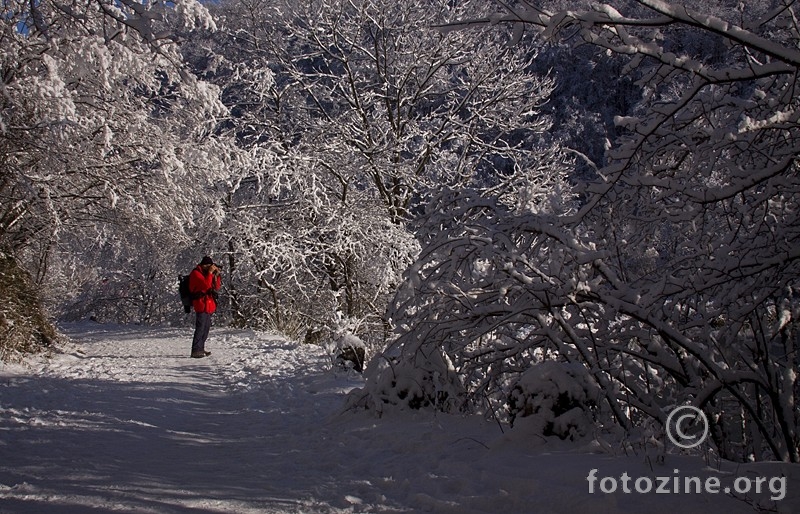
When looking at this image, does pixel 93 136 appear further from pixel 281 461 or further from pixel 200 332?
pixel 281 461

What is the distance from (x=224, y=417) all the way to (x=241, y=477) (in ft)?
6.64

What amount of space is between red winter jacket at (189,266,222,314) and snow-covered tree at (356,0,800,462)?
5.36m

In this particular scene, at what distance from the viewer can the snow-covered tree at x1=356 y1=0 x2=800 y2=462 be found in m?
3.51

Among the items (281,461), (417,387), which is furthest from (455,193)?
(281,461)

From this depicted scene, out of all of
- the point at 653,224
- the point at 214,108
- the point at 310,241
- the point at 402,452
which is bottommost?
the point at 402,452

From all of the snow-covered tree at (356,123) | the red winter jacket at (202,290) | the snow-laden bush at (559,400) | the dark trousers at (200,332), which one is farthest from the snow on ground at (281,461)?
the snow-covered tree at (356,123)

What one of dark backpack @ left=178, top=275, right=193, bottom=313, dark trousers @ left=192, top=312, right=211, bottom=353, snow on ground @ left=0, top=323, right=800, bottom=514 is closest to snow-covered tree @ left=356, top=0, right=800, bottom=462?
snow on ground @ left=0, top=323, right=800, bottom=514

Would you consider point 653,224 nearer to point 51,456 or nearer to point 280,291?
point 51,456

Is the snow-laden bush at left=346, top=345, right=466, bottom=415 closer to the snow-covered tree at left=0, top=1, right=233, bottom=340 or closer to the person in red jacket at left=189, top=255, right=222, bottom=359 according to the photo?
the snow-covered tree at left=0, top=1, right=233, bottom=340

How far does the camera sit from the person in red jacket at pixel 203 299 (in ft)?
31.8

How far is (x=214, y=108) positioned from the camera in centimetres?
985

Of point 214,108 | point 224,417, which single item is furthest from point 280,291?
point 224,417

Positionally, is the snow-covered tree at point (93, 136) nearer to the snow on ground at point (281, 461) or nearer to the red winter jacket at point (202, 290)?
the red winter jacket at point (202, 290)

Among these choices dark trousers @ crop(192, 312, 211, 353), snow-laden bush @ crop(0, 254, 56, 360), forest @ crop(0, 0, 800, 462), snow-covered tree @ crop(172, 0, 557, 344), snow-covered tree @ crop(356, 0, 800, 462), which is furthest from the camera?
snow-covered tree @ crop(172, 0, 557, 344)
